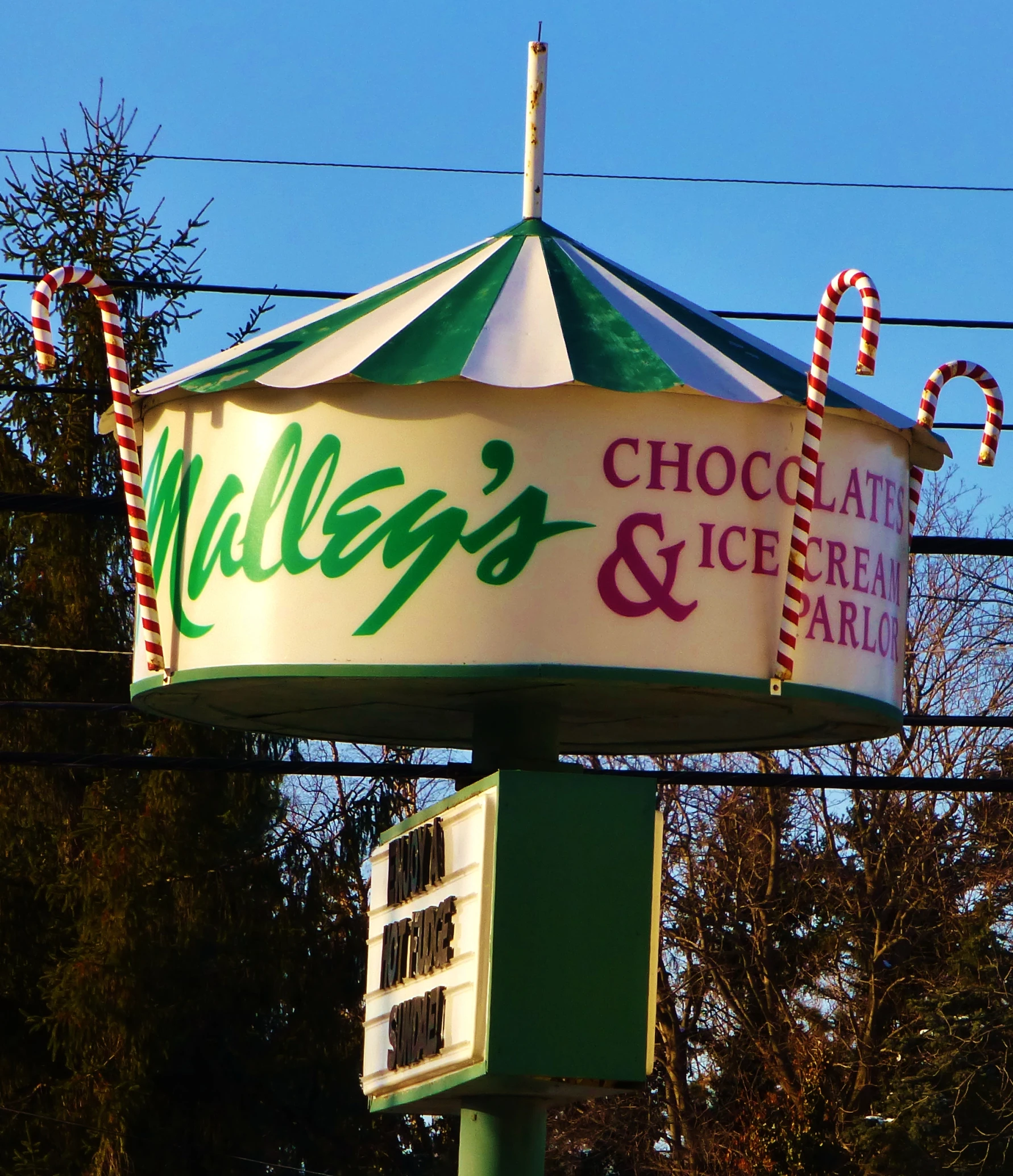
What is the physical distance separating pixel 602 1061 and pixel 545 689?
1821 mm

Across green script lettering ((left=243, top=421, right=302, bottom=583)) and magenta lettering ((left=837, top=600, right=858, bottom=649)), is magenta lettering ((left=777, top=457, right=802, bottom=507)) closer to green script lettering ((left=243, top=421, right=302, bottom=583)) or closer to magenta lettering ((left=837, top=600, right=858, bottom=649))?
magenta lettering ((left=837, top=600, right=858, bottom=649))

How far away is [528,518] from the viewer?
9.34 m

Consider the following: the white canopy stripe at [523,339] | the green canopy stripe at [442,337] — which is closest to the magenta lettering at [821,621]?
the white canopy stripe at [523,339]

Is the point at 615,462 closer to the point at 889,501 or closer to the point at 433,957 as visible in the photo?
the point at 889,501

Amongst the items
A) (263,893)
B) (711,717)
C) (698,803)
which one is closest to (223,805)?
(263,893)

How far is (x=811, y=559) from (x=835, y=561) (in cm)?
17

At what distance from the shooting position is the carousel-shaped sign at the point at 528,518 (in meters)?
9.36

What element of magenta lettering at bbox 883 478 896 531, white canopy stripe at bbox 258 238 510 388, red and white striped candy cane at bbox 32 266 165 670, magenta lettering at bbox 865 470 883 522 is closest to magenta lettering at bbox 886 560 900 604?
magenta lettering at bbox 883 478 896 531

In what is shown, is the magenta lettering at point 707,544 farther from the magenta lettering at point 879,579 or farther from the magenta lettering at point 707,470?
the magenta lettering at point 879,579

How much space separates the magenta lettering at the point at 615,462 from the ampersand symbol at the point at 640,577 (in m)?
0.16

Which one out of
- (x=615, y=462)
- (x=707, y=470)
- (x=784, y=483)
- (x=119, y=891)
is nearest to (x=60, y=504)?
(x=615, y=462)

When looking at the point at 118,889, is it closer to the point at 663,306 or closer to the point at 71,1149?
the point at 71,1149

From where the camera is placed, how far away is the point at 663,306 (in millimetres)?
10922

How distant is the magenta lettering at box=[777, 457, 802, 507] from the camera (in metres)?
9.64
